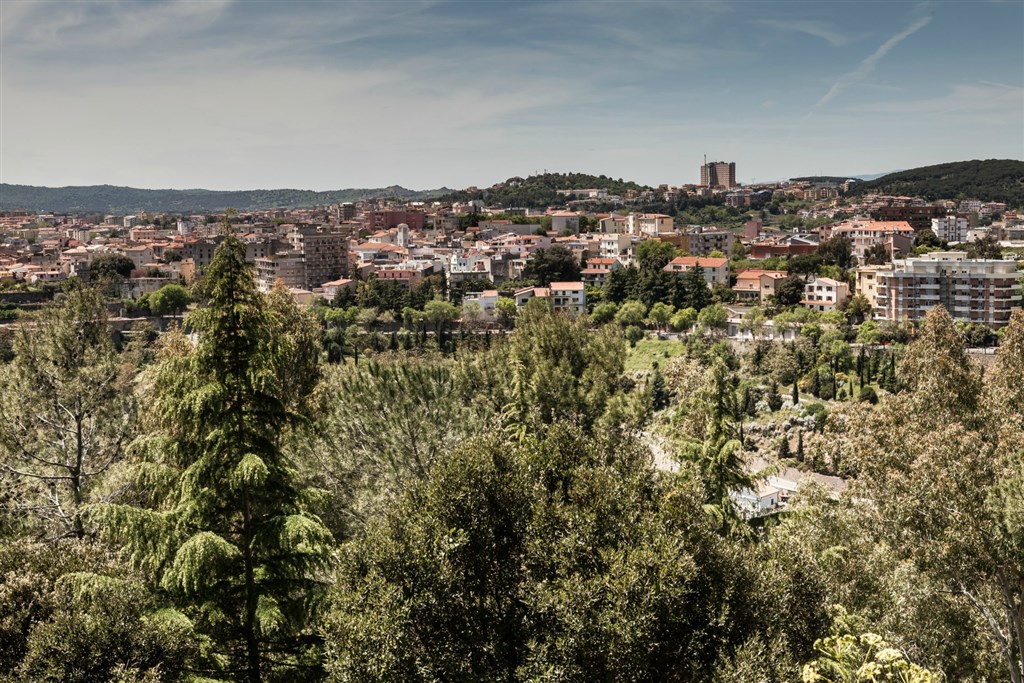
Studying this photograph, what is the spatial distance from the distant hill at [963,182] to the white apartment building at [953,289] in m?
83.8

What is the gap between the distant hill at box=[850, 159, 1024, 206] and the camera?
413ft

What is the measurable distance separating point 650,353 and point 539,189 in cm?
9670

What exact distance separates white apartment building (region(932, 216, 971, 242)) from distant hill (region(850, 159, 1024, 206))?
119 ft

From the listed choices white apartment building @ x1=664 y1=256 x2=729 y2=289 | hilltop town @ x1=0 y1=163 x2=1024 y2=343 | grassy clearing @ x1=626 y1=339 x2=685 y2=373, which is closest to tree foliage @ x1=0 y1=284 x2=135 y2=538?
hilltop town @ x1=0 y1=163 x2=1024 y2=343

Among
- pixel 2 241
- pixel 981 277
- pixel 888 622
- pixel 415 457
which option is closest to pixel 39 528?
pixel 415 457

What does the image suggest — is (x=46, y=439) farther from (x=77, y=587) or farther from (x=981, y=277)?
(x=981, y=277)

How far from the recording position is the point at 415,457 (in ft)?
44.9

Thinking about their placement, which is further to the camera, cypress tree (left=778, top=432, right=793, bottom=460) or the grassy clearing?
the grassy clearing

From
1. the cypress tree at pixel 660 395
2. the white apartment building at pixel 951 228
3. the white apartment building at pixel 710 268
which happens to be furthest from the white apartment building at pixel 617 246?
the cypress tree at pixel 660 395

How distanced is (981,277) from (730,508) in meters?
44.7

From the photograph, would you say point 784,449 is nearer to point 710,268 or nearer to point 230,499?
point 230,499

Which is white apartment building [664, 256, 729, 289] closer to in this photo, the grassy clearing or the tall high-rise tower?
the grassy clearing

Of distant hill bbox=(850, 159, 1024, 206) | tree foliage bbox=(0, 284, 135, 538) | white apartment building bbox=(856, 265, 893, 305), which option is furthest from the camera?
distant hill bbox=(850, 159, 1024, 206)

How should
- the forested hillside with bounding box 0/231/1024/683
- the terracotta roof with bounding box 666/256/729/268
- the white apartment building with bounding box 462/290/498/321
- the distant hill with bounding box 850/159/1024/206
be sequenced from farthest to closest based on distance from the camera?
the distant hill with bounding box 850/159/1024/206 < the terracotta roof with bounding box 666/256/729/268 < the white apartment building with bounding box 462/290/498/321 < the forested hillside with bounding box 0/231/1024/683
